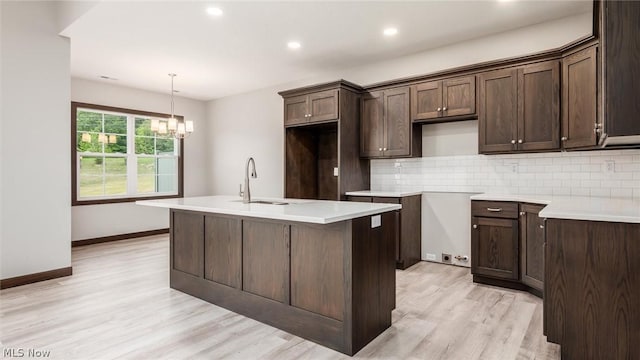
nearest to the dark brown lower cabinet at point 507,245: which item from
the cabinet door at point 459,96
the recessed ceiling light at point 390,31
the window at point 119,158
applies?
the cabinet door at point 459,96

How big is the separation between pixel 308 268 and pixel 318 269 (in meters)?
0.09

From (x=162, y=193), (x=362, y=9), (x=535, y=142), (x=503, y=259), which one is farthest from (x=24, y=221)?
(x=535, y=142)

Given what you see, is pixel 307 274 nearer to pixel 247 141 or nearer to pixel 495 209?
pixel 495 209

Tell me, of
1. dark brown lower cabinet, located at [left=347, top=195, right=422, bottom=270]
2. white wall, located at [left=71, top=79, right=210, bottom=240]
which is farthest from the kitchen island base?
white wall, located at [left=71, top=79, right=210, bottom=240]

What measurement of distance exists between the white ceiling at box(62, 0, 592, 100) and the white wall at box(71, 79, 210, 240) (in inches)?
17.7

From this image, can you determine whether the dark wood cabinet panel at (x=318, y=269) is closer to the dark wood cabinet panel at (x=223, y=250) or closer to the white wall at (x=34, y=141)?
the dark wood cabinet panel at (x=223, y=250)

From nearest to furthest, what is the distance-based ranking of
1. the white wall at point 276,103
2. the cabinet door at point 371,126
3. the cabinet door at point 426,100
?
the white wall at point 276,103
the cabinet door at point 426,100
the cabinet door at point 371,126

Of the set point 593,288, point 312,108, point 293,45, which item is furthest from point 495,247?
point 293,45

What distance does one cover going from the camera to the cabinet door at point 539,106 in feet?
11.3

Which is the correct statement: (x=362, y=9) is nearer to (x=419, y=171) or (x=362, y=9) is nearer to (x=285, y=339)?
(x=419, y=171)

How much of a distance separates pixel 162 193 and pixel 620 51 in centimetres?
705

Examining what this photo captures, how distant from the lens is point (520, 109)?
3.64 metres

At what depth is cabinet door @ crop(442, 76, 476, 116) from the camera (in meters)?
3.97

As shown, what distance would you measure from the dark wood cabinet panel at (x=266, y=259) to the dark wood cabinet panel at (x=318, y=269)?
89 millimetres
